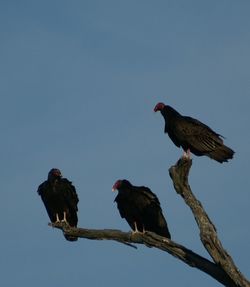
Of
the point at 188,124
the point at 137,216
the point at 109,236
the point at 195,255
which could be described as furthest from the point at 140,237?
the point at 188,124

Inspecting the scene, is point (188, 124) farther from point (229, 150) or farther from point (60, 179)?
point (60, 179)

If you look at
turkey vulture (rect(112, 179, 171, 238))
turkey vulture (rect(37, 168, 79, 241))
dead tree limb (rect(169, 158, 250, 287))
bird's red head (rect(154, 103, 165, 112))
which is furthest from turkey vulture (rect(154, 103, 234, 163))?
dead tree limb (rect(169, 158, 250, 287))

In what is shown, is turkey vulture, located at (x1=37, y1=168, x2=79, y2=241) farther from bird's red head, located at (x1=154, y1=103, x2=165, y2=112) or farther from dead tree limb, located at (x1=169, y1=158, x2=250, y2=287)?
dead tree limb, located at (x1=169, y1=158, x2=250, y2=287)

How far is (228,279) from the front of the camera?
299 inches

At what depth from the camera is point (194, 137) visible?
11.1m

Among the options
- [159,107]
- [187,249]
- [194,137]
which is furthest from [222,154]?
[187,249]

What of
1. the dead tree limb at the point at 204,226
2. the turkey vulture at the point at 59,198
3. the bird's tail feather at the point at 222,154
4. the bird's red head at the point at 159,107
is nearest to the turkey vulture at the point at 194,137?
the bird's tail feather at the point at 222,154

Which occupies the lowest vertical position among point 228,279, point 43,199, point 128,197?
point 228,279

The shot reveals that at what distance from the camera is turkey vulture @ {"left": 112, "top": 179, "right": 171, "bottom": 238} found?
10.8 m

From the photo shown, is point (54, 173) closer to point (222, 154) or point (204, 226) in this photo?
point (222, 154)

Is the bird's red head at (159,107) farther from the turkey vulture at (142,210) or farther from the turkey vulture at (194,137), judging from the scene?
the turkey vulture at (142,210)

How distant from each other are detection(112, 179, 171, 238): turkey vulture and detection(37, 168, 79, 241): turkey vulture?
90cm

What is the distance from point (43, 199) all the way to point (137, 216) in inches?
64.0

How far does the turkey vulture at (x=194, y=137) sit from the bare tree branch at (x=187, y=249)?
232 cm
